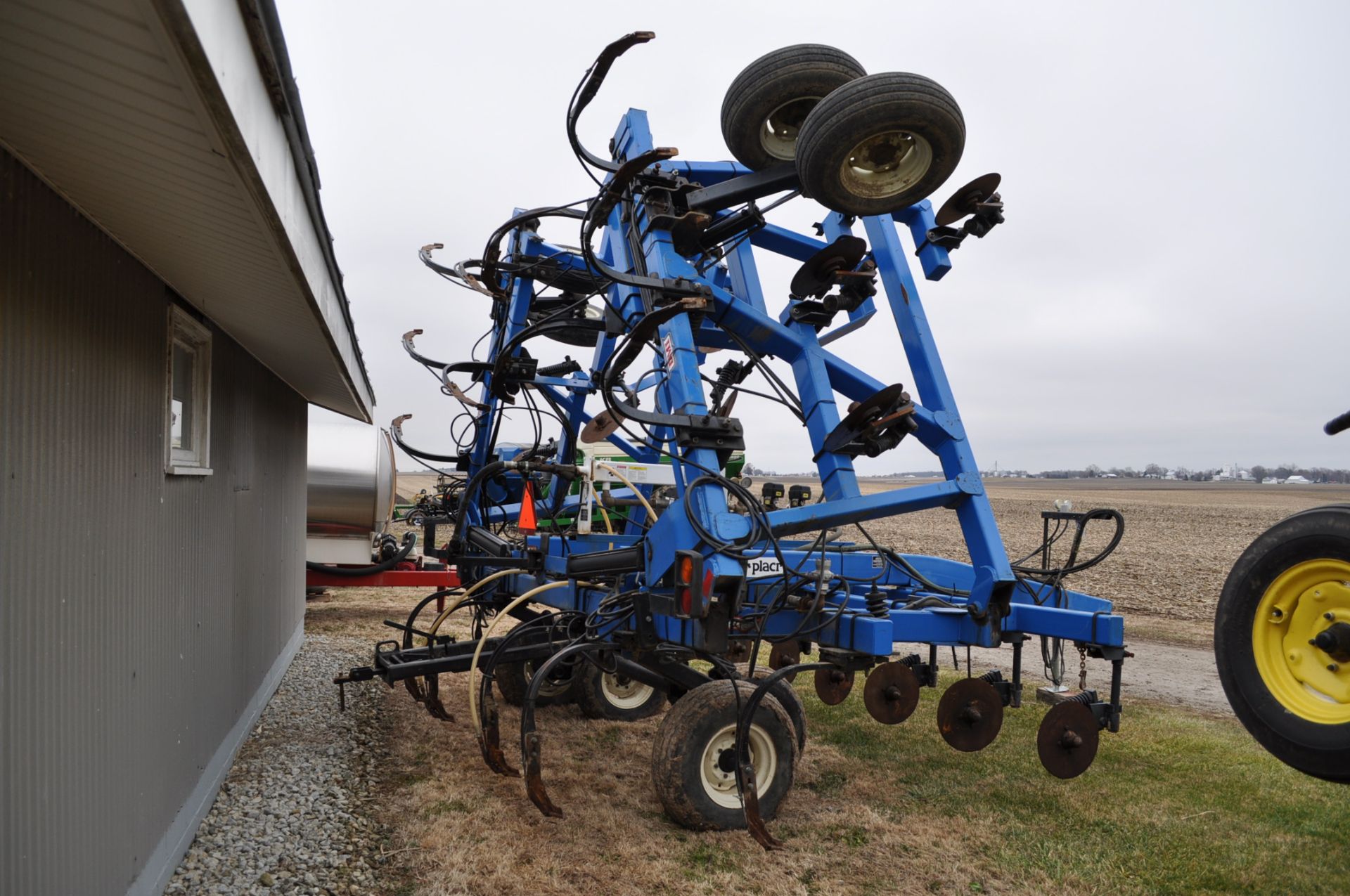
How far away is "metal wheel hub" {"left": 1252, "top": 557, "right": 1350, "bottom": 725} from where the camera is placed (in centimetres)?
261

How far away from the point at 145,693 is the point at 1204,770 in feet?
19.0

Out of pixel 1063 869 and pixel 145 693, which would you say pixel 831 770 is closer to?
pixel 1063 869

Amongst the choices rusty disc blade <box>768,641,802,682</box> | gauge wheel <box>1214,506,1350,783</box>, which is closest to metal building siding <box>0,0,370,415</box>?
gauge wheel <box>1214,506,1350,783</box>

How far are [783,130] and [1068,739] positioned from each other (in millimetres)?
3803

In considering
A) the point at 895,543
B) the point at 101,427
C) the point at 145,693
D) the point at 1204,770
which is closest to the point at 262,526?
the point at 145,693

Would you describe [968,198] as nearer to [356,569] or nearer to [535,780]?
[535,780]

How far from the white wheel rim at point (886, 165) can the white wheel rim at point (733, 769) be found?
2897mm

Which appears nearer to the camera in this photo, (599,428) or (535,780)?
(535,780)

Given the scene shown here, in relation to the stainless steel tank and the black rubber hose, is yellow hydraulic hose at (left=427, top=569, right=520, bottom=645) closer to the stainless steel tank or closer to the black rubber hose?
the black rubber hose

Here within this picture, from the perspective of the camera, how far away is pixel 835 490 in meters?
4.96

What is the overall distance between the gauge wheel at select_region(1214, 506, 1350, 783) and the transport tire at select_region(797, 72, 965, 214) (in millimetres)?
2558

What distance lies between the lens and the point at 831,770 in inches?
215

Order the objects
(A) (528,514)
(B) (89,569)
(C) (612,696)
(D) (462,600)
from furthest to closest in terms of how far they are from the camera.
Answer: (A) (528,514)
(C) (612,696)
(D) (462,600)
(B) (89,569)

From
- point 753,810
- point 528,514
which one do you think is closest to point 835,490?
point 753,810
